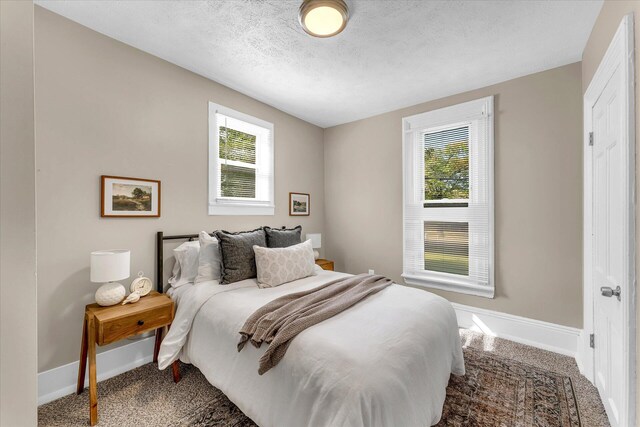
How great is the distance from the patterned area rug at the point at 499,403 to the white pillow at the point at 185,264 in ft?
3.35

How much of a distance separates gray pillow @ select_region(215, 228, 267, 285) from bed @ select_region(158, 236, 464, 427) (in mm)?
163

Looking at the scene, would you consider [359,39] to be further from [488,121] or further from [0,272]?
Answer: [0,272]

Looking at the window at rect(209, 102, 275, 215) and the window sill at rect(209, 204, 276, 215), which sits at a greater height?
the window at rect(209, 102, 275, 215)

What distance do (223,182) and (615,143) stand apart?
10.6 ft

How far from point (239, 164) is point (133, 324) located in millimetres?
1979

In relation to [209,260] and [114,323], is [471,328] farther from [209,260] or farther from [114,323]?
[114,323]

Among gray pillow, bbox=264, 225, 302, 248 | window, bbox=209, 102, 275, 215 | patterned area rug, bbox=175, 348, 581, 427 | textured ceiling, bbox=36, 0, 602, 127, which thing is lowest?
patterned area rug, bbox=175, 348, 581, 427

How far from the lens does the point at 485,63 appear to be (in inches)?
104

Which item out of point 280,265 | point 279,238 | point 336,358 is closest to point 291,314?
point 336,358

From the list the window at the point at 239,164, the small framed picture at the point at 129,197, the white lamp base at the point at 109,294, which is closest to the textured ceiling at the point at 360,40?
the window at the point at 239,164

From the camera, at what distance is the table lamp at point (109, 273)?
1.93 metres

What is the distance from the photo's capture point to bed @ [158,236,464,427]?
126 centimetres

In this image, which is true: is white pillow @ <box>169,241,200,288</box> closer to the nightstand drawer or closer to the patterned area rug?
the nightstand drawer

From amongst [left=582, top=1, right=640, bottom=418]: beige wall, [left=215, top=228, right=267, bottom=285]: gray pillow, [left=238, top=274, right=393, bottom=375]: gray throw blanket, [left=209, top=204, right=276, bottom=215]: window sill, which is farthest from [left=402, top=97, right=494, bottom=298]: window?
[left=215, top=228, right=267, bottom=285]: gray pillow
